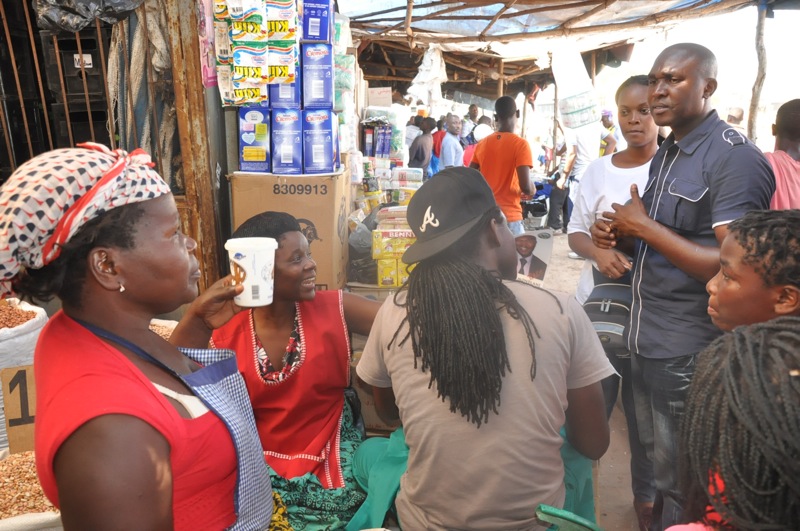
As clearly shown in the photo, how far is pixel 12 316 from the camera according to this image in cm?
279

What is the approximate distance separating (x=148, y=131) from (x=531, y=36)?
552 cm

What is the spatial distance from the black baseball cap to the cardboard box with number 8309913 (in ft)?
6.40

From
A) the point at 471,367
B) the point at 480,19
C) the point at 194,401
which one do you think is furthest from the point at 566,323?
the point at 480,19

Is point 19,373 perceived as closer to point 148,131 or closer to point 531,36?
point 148,131

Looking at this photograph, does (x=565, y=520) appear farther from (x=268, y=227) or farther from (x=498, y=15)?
(x=498, y=15)

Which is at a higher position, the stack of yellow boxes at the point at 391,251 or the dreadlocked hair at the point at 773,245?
the dreadlocked hair at the point at 773,245

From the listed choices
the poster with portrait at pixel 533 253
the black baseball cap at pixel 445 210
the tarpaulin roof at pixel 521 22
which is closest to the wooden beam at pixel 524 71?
the tarpaulin roof at pixel 521 22

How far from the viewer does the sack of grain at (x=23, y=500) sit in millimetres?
1729

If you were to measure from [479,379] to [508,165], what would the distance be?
393 cm

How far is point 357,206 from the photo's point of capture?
194 inches

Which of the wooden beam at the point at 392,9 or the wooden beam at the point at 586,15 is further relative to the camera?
the wooden beam at the point at 392,9

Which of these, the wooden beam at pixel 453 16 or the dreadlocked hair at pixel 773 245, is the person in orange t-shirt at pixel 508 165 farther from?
A: the dreadlocked hair at pixel 773 245

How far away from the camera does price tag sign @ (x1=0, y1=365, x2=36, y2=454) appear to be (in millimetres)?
2180

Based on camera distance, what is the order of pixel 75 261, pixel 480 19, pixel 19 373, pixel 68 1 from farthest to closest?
1. pixel 480 19
2. pixel 68 1
3. pixel 19 373
4. pixel 75 261
